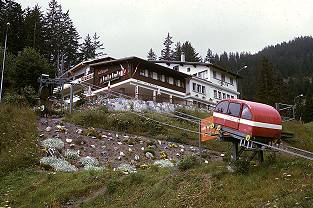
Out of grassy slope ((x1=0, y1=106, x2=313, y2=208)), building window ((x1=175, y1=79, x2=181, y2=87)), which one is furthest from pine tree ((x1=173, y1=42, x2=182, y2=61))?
grassy slope ((x1=0, y1=106, x2=313, y2=208))

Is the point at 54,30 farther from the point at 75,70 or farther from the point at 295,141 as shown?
the point at 295,141

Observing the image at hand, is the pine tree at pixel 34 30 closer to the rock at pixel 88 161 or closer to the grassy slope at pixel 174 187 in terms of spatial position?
the rock at pixel 88 161

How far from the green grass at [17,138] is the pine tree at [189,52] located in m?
60.7

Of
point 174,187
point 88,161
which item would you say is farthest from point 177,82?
point 174,187

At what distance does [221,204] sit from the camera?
54.4 ft

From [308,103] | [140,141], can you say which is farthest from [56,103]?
[308,103]

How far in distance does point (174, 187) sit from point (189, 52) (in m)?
80.0

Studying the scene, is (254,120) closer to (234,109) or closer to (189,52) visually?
(234,109)

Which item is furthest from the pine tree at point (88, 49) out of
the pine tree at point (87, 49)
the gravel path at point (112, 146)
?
the gravel path at point (112, 146)

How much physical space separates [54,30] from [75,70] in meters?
13.4

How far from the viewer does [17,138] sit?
31.3 m

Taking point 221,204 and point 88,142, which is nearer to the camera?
point 221,204

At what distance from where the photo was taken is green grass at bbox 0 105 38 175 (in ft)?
90.1

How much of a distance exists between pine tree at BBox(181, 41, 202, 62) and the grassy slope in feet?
239
